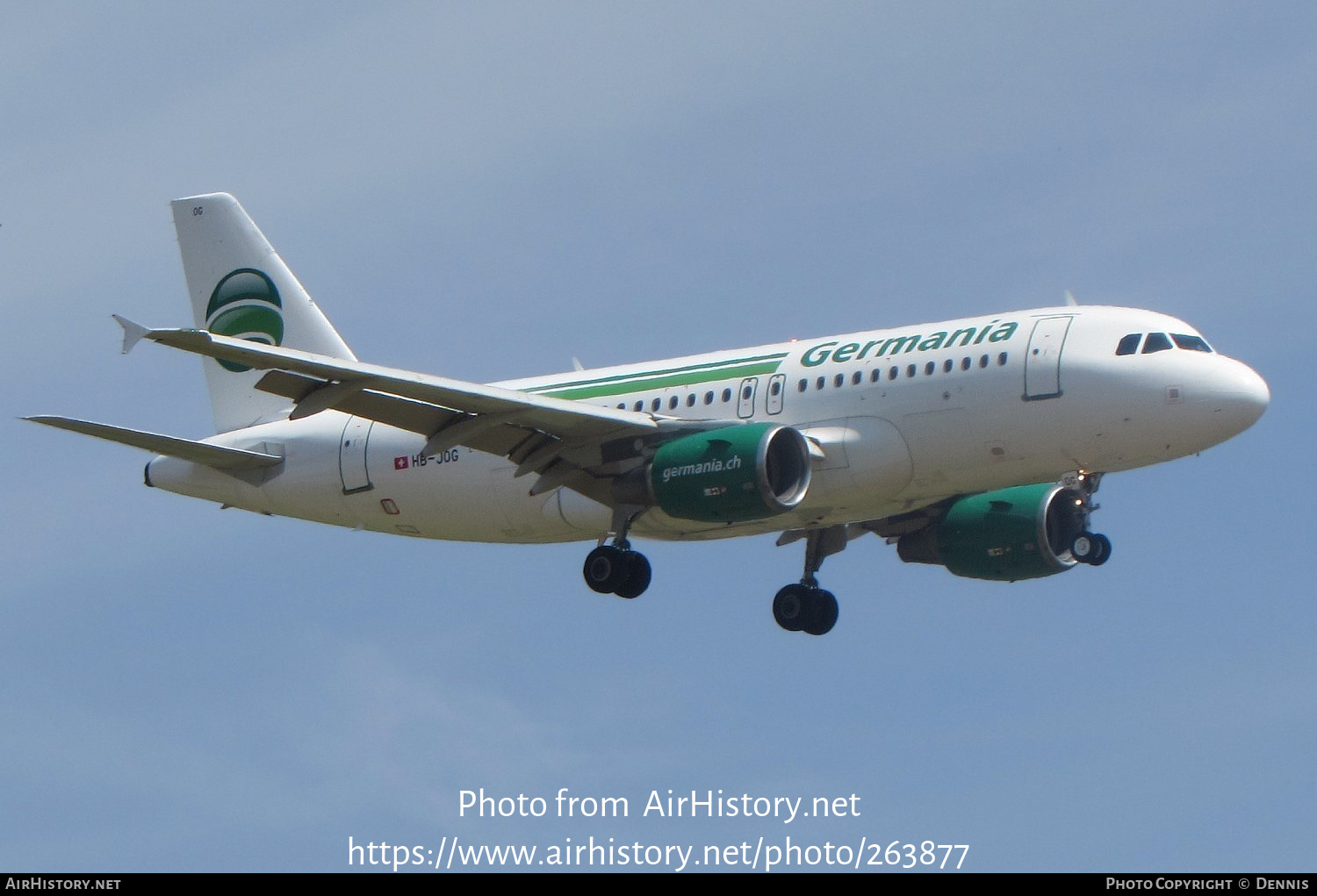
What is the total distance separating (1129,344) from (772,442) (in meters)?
6.75

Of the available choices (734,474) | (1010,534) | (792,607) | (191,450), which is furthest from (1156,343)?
(191,450)

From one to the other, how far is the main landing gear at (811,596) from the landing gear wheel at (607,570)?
4.81 meters

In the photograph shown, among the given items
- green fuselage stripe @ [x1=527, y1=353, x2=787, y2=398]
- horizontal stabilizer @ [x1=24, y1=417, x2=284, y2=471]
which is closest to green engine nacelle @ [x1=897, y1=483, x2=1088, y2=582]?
green fuselage stripe @ [x1=527, y1=353, x2=787, y2=398]

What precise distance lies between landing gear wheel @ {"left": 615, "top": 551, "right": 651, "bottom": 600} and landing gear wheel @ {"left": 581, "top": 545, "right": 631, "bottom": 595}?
0.05 m

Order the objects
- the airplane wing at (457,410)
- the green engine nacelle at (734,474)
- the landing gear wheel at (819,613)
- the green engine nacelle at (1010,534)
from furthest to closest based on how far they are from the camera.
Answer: the landing gear wheel at (819,613), the green engine nacelle at (1010,534), the green engine nacelle at (734,474), the airplane wing at (457,410)

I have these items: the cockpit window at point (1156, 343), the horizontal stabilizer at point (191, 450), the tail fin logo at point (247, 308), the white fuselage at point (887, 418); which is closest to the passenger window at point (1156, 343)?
the cockpit window at point (1156, 343)

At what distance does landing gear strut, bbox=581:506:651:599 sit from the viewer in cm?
4419

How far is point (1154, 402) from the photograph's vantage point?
133 ft

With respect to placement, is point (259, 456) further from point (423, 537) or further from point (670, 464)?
point (670, 464)

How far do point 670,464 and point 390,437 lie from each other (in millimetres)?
7610

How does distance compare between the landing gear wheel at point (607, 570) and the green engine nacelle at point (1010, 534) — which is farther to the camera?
the green engine nacelle at point (1010, 534)

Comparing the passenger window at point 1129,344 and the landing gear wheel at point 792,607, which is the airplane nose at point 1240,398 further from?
the landing gear wheel at point 792,607

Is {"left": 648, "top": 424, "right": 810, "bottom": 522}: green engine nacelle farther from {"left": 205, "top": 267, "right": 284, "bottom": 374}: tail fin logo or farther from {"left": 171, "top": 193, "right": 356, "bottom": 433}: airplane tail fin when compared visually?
{"left": 205, "top": 267, "right": 284, "bottom": 374}: tail fin logo

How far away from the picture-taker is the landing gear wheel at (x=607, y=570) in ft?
145
